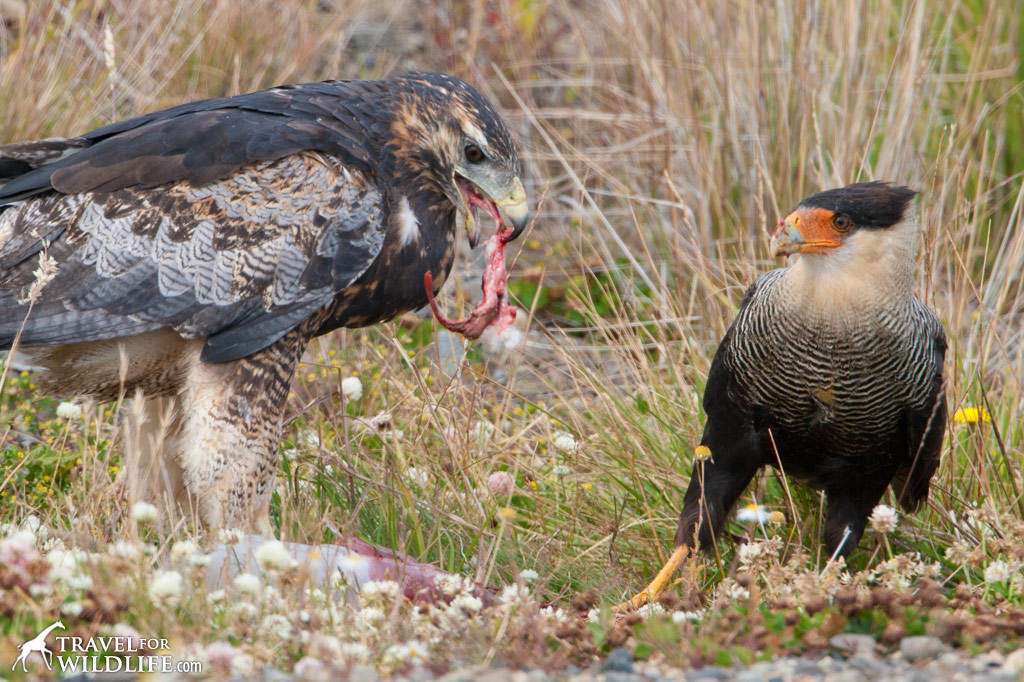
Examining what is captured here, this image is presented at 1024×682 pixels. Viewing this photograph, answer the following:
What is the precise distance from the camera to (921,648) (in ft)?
8.95

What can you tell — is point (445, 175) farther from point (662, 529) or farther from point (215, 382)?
point (662, 529)

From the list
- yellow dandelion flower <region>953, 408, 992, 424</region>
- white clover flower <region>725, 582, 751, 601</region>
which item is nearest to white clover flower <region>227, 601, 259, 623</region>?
white clover flower <region>725, 582, 751, 601</region>

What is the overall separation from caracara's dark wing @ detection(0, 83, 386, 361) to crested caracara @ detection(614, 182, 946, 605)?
127 cm

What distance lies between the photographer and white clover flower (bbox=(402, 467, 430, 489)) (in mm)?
4465

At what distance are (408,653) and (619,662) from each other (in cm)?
48

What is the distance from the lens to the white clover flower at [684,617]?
2948 millimetres

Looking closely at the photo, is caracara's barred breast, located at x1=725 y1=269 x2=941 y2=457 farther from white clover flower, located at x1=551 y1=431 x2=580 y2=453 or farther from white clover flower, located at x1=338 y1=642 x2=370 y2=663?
white clover flower, located at x1=338 y1=642 x2=370 y2=663

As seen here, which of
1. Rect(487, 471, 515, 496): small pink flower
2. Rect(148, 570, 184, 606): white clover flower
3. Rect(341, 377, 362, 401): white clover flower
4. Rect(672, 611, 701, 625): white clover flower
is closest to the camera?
Rect(148, 570, 184, 606): white clover flower

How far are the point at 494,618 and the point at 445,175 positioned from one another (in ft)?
5.32

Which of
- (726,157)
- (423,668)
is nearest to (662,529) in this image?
Answer: (423,668)

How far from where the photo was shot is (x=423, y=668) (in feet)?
8.66

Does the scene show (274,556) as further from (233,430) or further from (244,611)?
(233,430)

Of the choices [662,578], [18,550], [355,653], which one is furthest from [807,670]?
[18,550]

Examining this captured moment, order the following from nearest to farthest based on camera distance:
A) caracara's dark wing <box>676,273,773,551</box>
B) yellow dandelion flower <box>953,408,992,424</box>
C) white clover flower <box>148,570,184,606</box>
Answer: white clover flower <box>148,570,184,606</box> < caracara's dark wing <box>676,273,773,551</box> < yellow dandelion flower <box>953,408,992,424</box>
